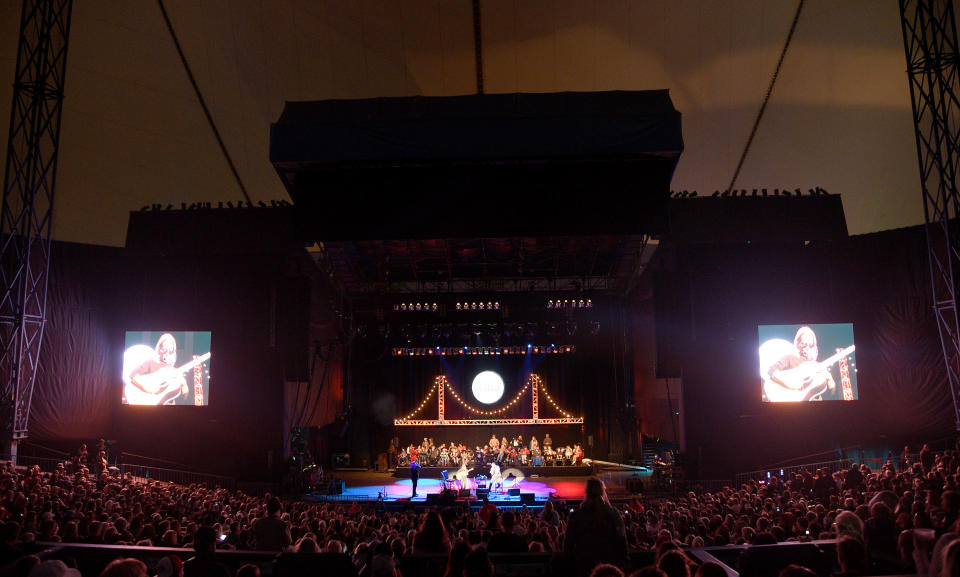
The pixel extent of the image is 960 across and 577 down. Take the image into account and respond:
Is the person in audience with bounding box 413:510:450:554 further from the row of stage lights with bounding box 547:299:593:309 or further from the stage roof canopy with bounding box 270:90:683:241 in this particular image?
the row of stage lights with bounding box 547:299:593:309

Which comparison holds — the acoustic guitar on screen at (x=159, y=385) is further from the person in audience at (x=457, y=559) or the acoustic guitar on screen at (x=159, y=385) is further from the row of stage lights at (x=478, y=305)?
the person in audience at (x=457, y=559)

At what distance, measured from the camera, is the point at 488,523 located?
711 cm

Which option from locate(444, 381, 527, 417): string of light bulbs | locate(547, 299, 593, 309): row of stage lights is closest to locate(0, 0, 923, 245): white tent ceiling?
locate(547, 299, 593, 309): row of stage lights

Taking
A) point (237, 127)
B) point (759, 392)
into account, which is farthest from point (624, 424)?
point (237, 127)

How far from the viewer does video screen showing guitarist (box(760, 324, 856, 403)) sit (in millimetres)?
17516

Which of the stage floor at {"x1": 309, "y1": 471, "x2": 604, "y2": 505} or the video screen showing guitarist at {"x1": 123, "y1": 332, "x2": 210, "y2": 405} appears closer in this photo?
the stage floor at {"x1": 309, "y1": 471, "x2": 604, "y2": 505}

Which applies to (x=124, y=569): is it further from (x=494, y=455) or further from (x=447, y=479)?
(x=494, y=455)

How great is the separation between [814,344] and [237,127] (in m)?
16.3

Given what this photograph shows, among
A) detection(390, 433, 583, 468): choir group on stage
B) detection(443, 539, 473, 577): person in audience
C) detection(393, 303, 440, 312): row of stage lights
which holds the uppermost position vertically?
detection(393, 303, 440, 312): row of stage lights

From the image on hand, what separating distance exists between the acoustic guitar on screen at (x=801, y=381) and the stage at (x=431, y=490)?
4.93 metres

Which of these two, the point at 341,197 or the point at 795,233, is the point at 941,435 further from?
the point at 341,197

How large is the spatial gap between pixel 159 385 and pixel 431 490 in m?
8.14

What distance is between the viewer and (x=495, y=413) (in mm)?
24641

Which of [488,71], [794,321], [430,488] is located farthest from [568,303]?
[488,71]
